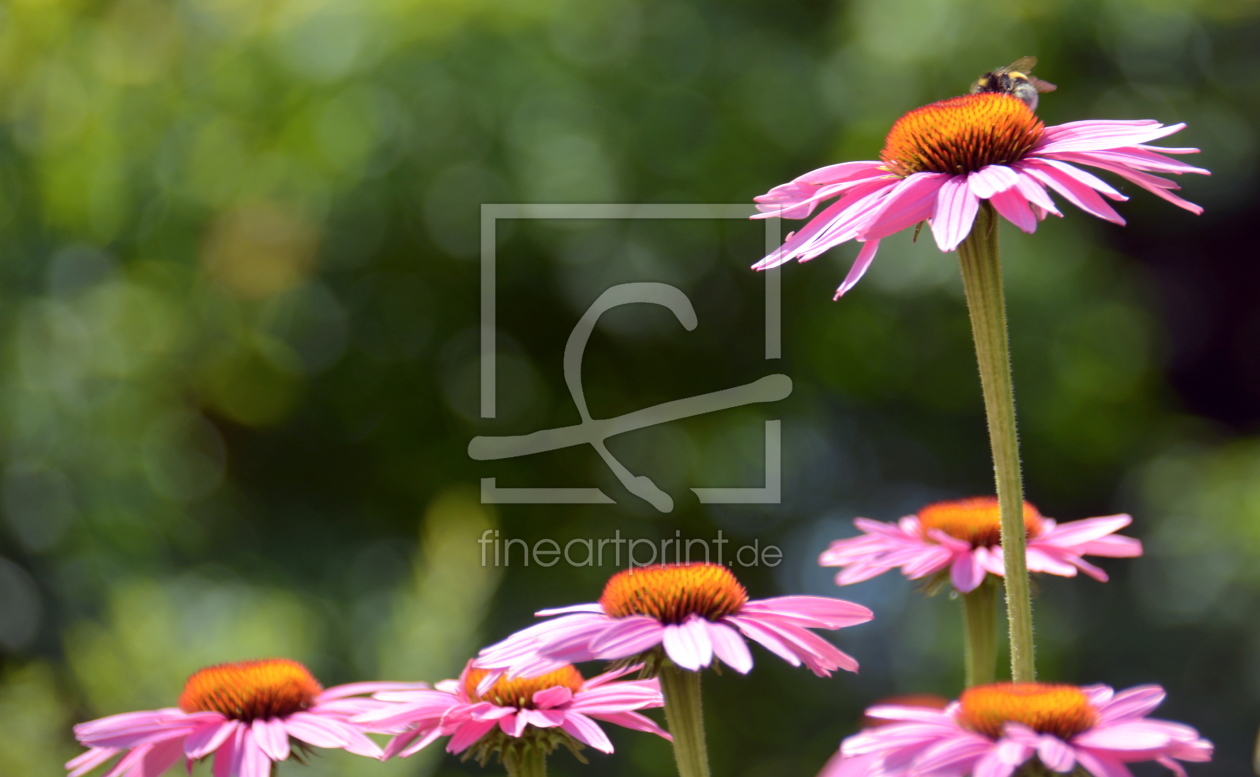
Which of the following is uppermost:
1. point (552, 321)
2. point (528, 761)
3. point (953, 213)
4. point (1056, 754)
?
point (552, 321)

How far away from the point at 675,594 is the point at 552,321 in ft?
13.1

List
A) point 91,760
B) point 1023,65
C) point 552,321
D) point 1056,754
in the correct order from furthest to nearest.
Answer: point 552,321 → point 1023,65 → point 91,760 → point 1056,754

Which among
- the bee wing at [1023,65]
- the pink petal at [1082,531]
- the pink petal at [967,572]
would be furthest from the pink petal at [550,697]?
the bee wing at [1023,65]

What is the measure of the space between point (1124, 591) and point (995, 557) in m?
4.18

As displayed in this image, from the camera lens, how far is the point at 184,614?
3572 millimetres

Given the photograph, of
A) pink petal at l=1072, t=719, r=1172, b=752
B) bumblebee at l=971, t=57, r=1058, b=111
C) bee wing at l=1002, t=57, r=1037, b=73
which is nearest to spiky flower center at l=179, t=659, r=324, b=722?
pink petal at l=1072, t=719, r=1172, b=752

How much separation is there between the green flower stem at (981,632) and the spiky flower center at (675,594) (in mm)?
194

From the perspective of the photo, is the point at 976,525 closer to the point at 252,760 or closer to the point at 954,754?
the point at 954,754

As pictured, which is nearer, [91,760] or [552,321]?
[91,760]

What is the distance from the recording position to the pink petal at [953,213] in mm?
540

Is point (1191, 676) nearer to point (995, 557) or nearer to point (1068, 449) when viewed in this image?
point (1068, 449)

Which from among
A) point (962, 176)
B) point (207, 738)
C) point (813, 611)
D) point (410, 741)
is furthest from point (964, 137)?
point (207, 738)

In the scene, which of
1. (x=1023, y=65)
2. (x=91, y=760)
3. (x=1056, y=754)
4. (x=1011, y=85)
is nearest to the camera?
(x=1056, y=754)

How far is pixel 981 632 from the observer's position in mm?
762
